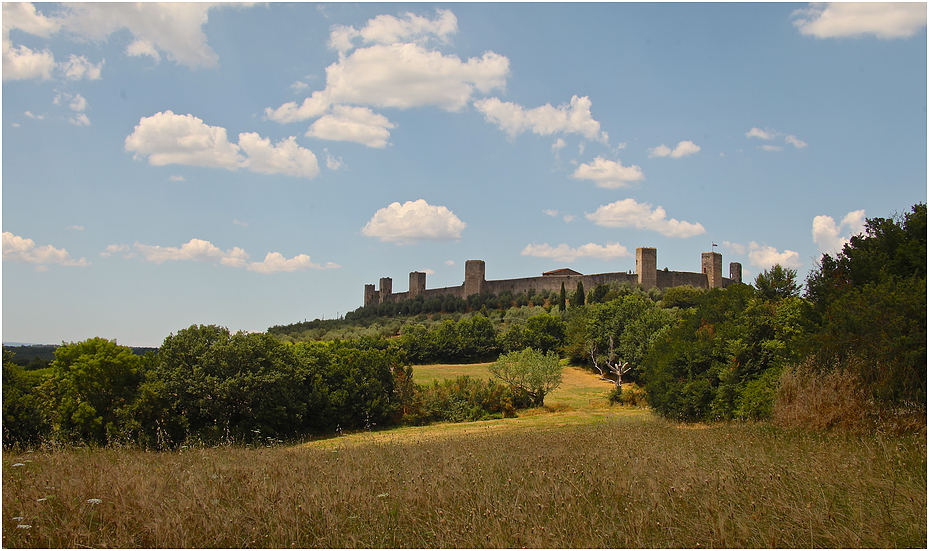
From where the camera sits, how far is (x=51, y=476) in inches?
189

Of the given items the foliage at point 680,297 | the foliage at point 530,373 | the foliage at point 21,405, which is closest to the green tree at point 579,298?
Answer: the foliage at point 680,297

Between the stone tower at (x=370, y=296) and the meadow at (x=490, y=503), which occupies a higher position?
the stone tower at (x=370, y=296)

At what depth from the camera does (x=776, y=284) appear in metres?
18.5

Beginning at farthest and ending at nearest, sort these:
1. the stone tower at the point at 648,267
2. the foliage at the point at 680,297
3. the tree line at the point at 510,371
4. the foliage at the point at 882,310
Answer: the stone tower at the point at 648,267
the foliage at the point at 680,297
the tree line at the point at 510,371
the foliage at the point at 882,310

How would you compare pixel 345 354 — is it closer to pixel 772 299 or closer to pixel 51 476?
pixel 772 299

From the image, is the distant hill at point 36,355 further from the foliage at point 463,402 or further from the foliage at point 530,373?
the foliage at point 530,373

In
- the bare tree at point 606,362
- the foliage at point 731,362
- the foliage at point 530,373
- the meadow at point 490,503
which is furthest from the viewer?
the bare tree at point 606,362

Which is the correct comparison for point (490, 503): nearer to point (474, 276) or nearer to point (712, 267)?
point (712, 267)

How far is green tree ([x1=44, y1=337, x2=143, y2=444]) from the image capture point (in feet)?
58.6

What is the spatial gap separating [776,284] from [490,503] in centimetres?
1784

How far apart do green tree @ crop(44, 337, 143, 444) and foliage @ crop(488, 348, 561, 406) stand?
17387 mm

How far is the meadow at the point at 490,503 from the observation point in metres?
3.50

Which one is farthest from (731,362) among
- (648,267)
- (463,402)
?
(648,267)

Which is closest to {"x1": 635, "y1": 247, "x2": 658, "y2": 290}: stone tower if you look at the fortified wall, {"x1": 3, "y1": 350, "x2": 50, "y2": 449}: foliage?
the fortified wall
